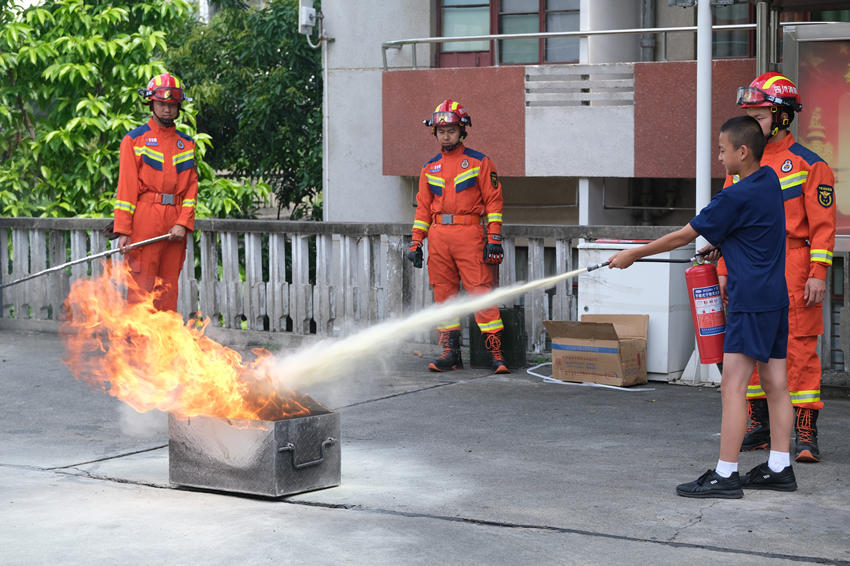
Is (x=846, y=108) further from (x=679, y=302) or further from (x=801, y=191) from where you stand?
(x=801, y=191)

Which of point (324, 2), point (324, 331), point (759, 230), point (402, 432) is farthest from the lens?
point (324, 2)

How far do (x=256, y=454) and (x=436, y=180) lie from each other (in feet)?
15.6

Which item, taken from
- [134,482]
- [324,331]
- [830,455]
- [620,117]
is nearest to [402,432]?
[134,482]

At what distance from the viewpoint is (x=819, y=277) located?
6.99 meters

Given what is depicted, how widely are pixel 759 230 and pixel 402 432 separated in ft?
9.13

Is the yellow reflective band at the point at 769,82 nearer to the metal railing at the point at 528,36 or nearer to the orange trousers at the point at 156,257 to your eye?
the orange trousers at the point at 156,257

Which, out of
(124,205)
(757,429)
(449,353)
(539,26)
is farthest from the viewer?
(539,26)

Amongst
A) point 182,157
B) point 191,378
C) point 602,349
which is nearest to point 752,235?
point 191,378

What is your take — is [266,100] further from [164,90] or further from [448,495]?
[448,495]

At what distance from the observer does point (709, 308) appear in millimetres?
6414

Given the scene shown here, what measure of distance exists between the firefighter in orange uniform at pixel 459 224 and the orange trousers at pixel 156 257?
193 cm

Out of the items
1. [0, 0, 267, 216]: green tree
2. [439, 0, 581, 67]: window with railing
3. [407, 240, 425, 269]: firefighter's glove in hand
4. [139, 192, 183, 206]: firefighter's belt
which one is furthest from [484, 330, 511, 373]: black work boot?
[439, 0, 581, 67]: window with railing

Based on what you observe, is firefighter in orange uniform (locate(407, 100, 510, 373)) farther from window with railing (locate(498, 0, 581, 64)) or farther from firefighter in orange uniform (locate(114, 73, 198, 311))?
window with railing (locate(498, 0, 581, 64))

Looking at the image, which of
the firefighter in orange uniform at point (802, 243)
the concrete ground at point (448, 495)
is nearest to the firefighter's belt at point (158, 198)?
the concrete ground at point (448, 495)
